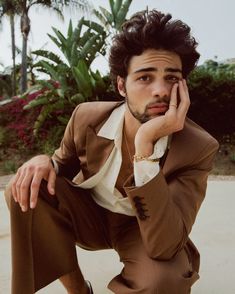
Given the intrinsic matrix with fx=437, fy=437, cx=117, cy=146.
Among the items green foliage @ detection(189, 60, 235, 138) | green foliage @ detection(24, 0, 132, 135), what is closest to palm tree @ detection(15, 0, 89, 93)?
green foliage @ detection(24, 0, 132, 135)

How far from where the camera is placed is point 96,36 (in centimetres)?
1093

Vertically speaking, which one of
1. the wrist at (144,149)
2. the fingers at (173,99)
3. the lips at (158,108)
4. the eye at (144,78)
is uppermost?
the eye at (144,78)

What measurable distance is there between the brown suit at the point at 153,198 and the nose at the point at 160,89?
0.61 ft

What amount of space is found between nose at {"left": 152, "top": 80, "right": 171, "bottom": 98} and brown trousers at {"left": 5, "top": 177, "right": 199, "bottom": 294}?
0.62m

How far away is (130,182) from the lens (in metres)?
1.71

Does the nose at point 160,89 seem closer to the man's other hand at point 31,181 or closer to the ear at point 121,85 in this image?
the ear at point 121,85

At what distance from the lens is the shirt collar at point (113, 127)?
2.15 meters

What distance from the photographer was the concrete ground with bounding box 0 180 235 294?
253cm

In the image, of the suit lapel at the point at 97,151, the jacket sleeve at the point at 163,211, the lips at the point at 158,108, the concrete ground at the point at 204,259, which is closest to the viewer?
the jacket sleeve at the point at 163,211

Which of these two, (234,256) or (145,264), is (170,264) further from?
(234,256)

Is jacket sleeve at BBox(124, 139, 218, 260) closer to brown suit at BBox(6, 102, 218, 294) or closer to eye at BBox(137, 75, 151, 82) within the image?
brown suit at BBox(6, 102, 218, 294)

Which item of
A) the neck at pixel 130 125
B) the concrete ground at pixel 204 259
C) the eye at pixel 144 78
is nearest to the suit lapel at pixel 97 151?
the neck at pixel 130 125

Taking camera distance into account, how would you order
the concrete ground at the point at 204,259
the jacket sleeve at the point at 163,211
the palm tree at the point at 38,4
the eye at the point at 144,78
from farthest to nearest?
the palm tree at the point at 38,4, the concrete ground at the point at 204,259, the eye at the point at 144,78, the jacket sleeve at the point at 163,211

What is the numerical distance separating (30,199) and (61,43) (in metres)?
9.45
